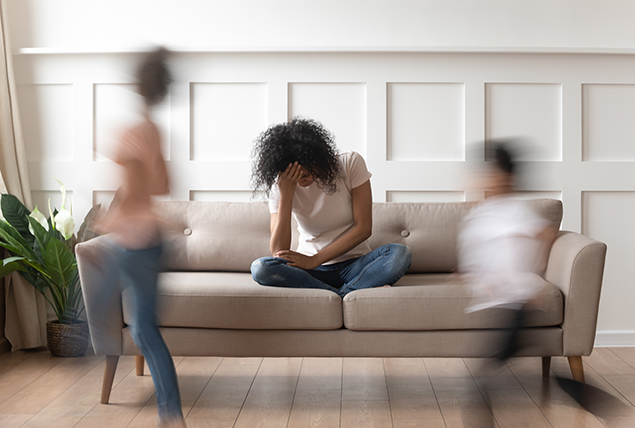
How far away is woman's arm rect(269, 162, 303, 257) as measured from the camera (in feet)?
6.85

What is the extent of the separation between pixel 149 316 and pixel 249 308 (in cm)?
49

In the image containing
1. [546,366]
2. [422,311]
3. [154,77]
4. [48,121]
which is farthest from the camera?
[48,121]

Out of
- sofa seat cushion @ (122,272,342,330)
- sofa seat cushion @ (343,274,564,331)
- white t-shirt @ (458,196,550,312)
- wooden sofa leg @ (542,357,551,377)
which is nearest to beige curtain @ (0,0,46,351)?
sofa seat cushion @ (122,272,342,330)

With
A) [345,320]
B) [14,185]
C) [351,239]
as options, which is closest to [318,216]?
[351,239]

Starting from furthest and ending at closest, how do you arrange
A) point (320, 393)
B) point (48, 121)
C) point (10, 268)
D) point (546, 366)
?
point (48, 121) → point (10, 268) → point (546, 366) → point (320, 393)

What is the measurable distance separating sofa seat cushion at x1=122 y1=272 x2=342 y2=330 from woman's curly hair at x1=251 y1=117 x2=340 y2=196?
1.45 ft

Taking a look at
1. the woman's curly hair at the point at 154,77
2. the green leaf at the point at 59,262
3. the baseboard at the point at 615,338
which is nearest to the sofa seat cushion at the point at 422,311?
the woman's curly hair at the point at 154,77

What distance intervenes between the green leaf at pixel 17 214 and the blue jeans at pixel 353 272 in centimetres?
133

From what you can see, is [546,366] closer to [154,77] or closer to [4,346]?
[154,77]

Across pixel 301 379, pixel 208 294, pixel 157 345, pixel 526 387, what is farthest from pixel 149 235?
pixel 526 387

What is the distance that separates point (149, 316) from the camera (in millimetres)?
1568

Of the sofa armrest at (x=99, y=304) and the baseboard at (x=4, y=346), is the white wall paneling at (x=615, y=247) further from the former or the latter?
the baseboard at (x=4, y=346)

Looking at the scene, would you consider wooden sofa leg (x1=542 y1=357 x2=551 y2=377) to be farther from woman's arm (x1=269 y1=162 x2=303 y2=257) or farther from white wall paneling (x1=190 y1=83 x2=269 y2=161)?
white wall paneling (x1=190 y1=83 x2=269 y2=161)

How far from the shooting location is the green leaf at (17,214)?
264cm
